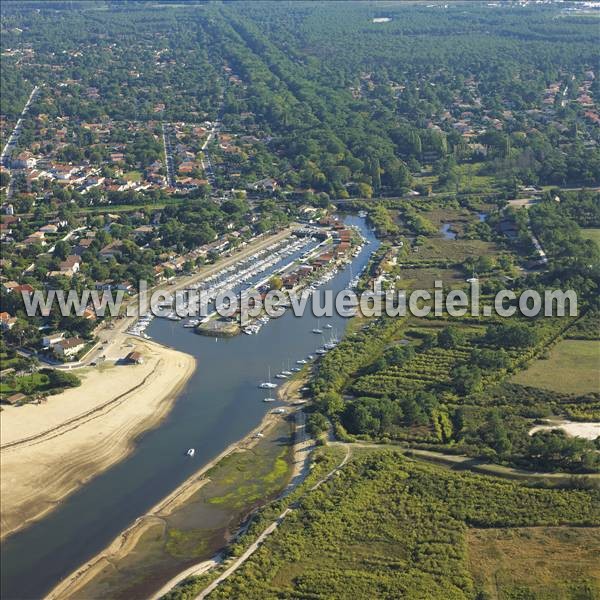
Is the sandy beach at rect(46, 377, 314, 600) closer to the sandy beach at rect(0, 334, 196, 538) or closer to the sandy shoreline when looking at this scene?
the sandy shoreline

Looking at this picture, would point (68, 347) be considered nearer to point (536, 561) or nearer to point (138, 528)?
point (138, 528)

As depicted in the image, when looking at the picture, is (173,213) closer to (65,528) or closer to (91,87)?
(65,528)

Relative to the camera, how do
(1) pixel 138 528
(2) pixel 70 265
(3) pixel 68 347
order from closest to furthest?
(1) pixel 138 528 → (3) pixel 68 347 → (2) pixel 70 265

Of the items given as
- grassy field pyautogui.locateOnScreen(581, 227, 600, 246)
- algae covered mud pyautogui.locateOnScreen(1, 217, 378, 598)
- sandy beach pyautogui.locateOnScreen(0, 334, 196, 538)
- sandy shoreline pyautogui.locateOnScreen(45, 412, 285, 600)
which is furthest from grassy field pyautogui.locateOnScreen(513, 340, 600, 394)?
grassy field pyautogui.locateOnScreen(581, 227, 600, 246)

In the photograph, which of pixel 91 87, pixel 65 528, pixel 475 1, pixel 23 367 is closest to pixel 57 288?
pixel 23 367

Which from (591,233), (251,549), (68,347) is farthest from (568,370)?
(68,347)
